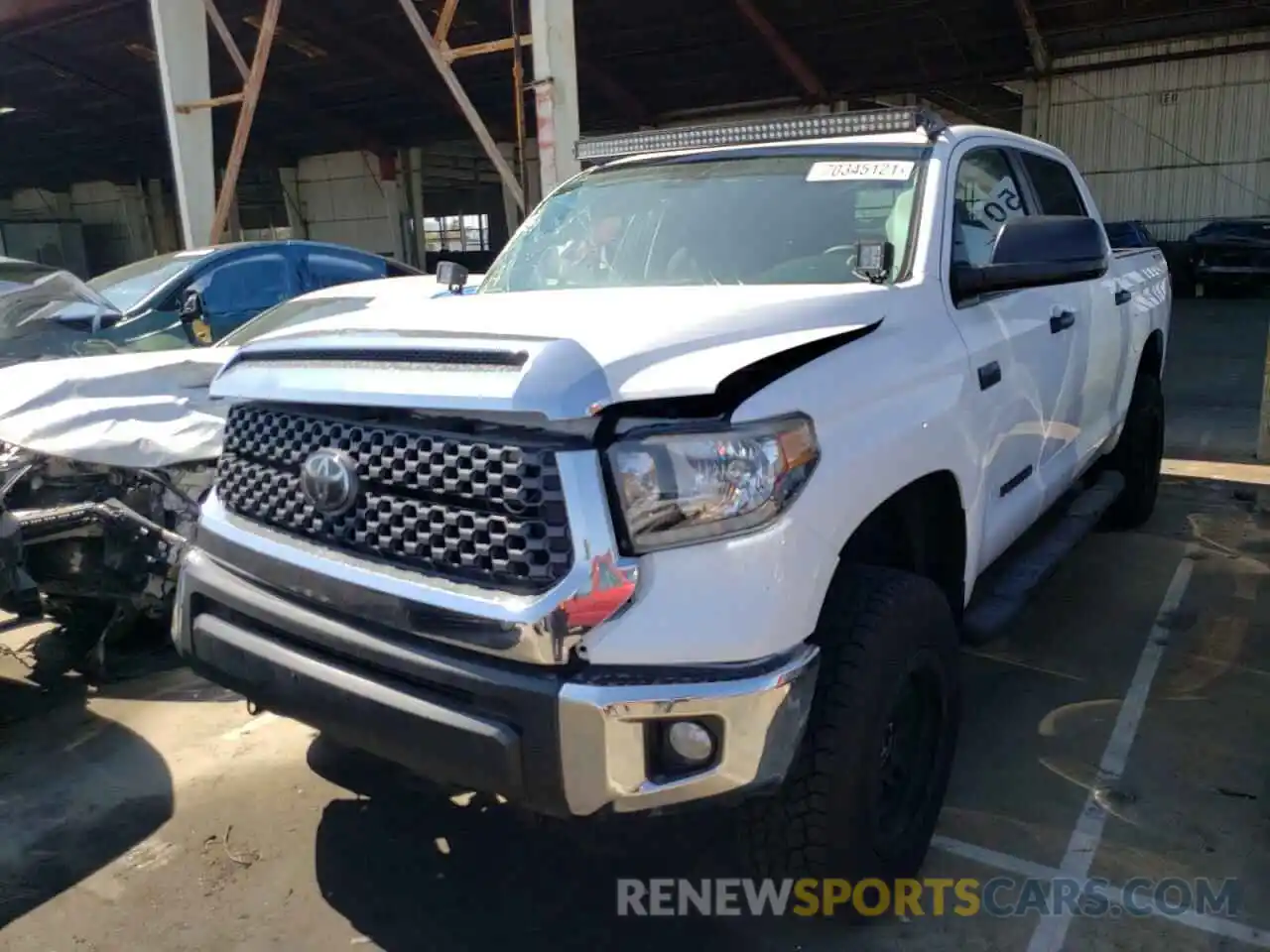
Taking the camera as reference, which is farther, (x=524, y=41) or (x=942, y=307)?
(x=524, y=41)

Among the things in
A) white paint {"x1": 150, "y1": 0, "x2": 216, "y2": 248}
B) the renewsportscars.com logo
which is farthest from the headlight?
white paint {"x1": 150, "y1": 0, "x2": 216, "y2": 248}

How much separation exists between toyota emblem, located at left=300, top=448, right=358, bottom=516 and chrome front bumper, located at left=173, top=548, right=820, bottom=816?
303 mm

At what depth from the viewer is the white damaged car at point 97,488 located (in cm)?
381

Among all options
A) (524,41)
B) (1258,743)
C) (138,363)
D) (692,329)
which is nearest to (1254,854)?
(1258,743)

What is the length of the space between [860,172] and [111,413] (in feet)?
9.91

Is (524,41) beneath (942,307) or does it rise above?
above

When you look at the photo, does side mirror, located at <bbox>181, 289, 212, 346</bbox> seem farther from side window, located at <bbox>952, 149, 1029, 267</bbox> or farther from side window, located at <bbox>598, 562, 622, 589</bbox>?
side window, located at <bbox>598, 562, 622, 589</bbox>

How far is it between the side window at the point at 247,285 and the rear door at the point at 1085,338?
5573mm

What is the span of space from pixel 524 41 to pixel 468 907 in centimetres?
872

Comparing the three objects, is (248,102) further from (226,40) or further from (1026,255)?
(1026,255)

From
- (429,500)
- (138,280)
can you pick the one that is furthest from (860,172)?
(138,280)

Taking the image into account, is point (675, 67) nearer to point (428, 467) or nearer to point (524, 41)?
point (524, 41)

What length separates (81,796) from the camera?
10.9ft

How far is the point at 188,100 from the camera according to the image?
13.3 metres
